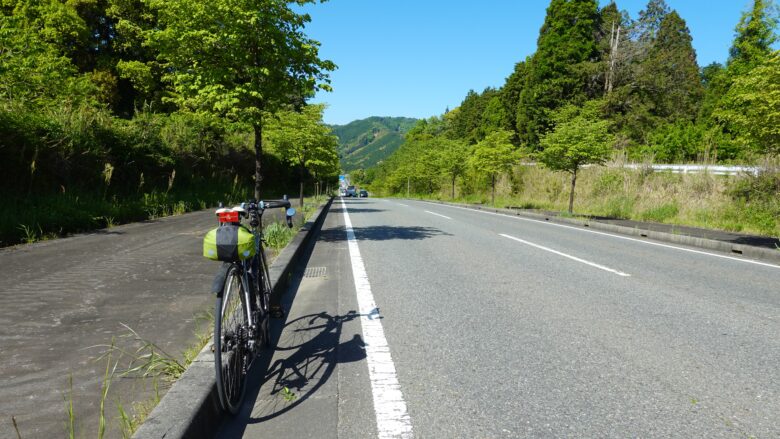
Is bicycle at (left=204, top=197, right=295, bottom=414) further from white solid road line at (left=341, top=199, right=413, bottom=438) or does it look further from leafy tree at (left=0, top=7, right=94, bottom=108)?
leafy tree at (left=0, top=7, right=94, bottom=108)

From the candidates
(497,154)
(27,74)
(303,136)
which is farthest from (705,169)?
(27,74)

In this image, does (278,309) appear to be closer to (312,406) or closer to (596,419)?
(312,406)

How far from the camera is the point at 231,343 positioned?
2.40 metres

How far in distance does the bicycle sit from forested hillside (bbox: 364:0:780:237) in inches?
578

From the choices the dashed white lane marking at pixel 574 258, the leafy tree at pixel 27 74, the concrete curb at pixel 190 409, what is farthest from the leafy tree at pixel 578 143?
the leafy tree at pixel 27 74

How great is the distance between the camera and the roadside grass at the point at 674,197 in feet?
42.7

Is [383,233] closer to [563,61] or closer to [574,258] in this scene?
[574,258]

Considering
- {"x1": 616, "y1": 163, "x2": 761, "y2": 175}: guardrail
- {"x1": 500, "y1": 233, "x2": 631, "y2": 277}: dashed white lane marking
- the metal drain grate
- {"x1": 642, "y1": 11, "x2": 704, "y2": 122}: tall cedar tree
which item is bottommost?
the metal drain grate

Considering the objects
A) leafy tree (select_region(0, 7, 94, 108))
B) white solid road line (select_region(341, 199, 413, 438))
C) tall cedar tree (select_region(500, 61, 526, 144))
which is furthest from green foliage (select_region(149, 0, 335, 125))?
tall cedar tree (select_region(500, 61, 526, 144))

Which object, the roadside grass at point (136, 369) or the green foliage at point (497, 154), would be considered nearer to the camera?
the roadside grass at point (136, 369)

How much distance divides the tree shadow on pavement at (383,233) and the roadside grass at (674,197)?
8.91m

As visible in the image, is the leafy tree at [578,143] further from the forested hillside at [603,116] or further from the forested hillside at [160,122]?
the forested hillside at [160,122]

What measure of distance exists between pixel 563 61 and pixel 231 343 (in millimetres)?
41913

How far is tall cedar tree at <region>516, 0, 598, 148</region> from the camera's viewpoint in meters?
37.5
